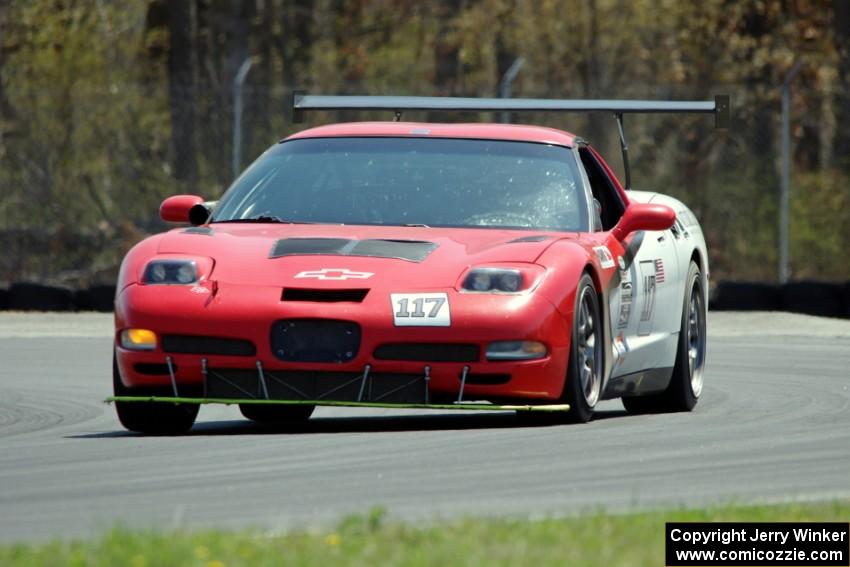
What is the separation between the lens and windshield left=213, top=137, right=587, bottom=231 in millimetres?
9586

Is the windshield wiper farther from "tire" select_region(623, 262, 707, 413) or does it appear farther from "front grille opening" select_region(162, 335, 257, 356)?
"tire" select_region(623, 262, 707, 413)

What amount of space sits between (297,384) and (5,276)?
46.1 ft

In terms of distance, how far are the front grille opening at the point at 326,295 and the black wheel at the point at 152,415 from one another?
92 cm

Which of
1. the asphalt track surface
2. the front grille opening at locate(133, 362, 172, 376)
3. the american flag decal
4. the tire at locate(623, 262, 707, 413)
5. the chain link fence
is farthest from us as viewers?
the chain link fence

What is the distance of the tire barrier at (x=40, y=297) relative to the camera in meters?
20.0

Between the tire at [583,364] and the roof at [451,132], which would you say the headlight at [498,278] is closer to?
the tire at [583,364]

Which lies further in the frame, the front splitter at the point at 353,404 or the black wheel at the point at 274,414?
the black wheel at the point at 274,414

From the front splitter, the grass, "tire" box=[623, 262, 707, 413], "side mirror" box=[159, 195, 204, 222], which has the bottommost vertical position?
"tire" box=[623, 262, 707, 413]

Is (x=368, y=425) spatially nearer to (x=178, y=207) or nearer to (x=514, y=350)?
(x=514, y=350)

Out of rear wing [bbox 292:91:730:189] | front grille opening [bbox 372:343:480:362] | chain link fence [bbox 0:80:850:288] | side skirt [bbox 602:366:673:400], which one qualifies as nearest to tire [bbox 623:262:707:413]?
side skirt [bbox 602:366:673:400]

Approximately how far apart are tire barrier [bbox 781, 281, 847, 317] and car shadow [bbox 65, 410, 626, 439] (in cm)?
906

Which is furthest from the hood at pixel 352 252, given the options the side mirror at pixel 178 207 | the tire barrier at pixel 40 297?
the tire barrier at pixel 40 297

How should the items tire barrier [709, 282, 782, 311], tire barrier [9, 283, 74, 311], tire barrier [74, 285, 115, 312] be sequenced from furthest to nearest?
1. tire barrier [9, 283, 74, 311]
2. tire barrier [74, 285, 115, 312]
3. tire barrier [709, 282, 782, 311]

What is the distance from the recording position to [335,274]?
8.60 m
